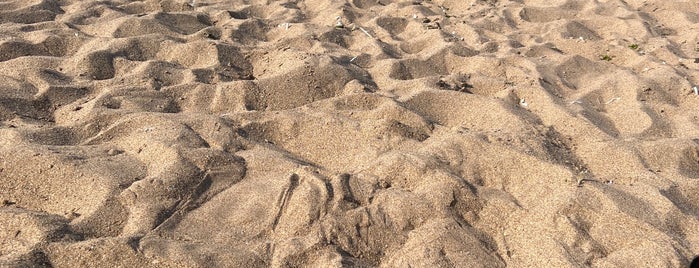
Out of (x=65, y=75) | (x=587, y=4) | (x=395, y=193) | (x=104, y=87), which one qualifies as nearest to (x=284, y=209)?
(x=395, y=193)

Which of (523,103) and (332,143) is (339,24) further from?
(332,143)

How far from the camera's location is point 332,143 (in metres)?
2.42

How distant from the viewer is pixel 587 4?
4625 millimetres

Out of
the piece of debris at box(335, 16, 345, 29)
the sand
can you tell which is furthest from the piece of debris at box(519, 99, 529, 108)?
the piece of debris at box(335, 16, 345, 29)

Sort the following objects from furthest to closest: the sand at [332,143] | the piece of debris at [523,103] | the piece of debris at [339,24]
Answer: the piece of debris at [339,24], the piece of debris at [523,103], the sand at [332,143]

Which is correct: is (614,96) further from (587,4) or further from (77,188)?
(77,188)

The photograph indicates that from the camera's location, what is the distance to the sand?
1.83m

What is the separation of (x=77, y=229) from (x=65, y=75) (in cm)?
139

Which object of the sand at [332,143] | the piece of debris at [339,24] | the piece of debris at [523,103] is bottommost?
the piece of debris at [523,103]

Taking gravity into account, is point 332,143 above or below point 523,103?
above

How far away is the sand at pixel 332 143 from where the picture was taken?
1825mm

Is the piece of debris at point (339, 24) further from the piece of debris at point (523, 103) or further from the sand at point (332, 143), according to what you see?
the piece of debris at point (523, 103)

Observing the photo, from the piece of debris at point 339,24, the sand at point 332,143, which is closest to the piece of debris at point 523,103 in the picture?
the sand at point 332,143

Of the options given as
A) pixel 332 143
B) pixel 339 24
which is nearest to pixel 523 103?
pixel 332 143
